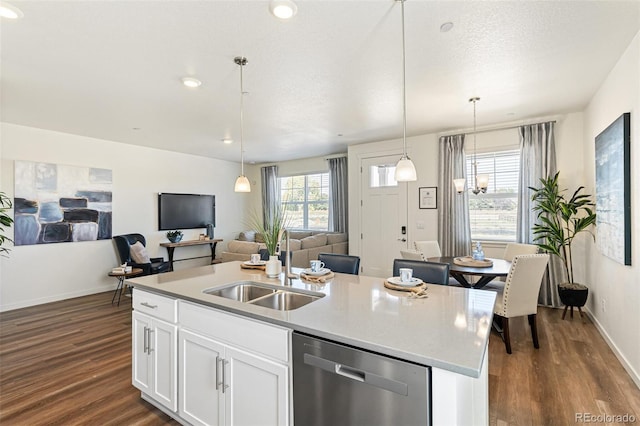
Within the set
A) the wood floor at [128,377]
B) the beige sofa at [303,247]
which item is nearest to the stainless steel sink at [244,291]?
the wood floor at [128,377]

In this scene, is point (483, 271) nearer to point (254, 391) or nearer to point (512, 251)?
point (512, 251)

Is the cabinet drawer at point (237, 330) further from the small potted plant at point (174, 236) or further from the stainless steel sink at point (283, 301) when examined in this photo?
the small potted plant at point (174, 236)

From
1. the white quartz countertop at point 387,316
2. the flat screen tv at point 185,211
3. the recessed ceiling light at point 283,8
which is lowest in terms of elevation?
the white quartz countertop at point 387,316


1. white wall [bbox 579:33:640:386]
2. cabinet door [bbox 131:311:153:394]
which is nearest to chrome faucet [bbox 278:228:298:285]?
cabinet door [bbox 131:311:153:394]

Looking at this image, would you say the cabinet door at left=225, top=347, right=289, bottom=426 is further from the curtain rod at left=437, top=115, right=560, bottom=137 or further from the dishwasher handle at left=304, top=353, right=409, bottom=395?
the curtain rod at left=437, top=115, right=560, bottom=137

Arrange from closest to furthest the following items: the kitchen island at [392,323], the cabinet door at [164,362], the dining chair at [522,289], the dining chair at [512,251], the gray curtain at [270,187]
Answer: the kitchen island at [392,323] < the cabinet door at [164,362] < the dining chair at [522,289] < the dining chair at [512,251] < the gray curtain at [270,187]

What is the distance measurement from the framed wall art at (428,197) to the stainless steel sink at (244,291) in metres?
3.90

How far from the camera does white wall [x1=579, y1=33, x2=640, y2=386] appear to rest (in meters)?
2.43

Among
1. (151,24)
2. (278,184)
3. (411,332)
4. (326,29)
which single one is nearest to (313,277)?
(411,332)

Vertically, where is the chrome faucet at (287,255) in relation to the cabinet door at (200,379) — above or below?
above

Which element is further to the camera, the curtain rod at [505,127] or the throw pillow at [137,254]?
the throw pillow at [137,254]

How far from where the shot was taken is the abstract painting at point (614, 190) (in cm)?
255

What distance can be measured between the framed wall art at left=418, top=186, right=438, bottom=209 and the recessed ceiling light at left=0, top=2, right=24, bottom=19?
16.8ft

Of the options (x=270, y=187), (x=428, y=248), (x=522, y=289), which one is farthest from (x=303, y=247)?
(x=522, y=289)
